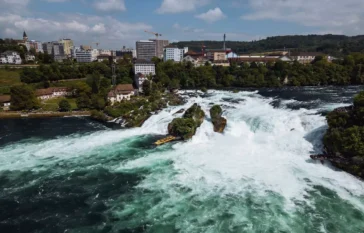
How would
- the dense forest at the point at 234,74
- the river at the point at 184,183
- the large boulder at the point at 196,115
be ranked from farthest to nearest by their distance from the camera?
the dense forest at the point at 234,74 → the large boulder at the point at 196,115 → the river at the point at 184,183

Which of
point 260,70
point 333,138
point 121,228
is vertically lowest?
point 121,228

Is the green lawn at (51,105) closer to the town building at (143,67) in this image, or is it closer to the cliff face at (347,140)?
the town building at (143,67)

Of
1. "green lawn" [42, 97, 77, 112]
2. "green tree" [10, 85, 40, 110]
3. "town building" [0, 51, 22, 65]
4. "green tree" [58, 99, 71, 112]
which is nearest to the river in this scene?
"green tree" [58, 99, 71, 112]

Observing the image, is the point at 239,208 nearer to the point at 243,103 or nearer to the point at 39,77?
the point at 243,103

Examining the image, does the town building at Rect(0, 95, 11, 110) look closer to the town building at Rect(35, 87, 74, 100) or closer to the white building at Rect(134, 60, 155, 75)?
the town building at Rect(35, 87, 74, 100)

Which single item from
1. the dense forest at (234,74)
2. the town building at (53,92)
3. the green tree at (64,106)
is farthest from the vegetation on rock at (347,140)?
the town building at (53,92)

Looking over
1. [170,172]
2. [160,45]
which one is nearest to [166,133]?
[170,172]

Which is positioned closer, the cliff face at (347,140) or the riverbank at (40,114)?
the cliff face at (347,140)
